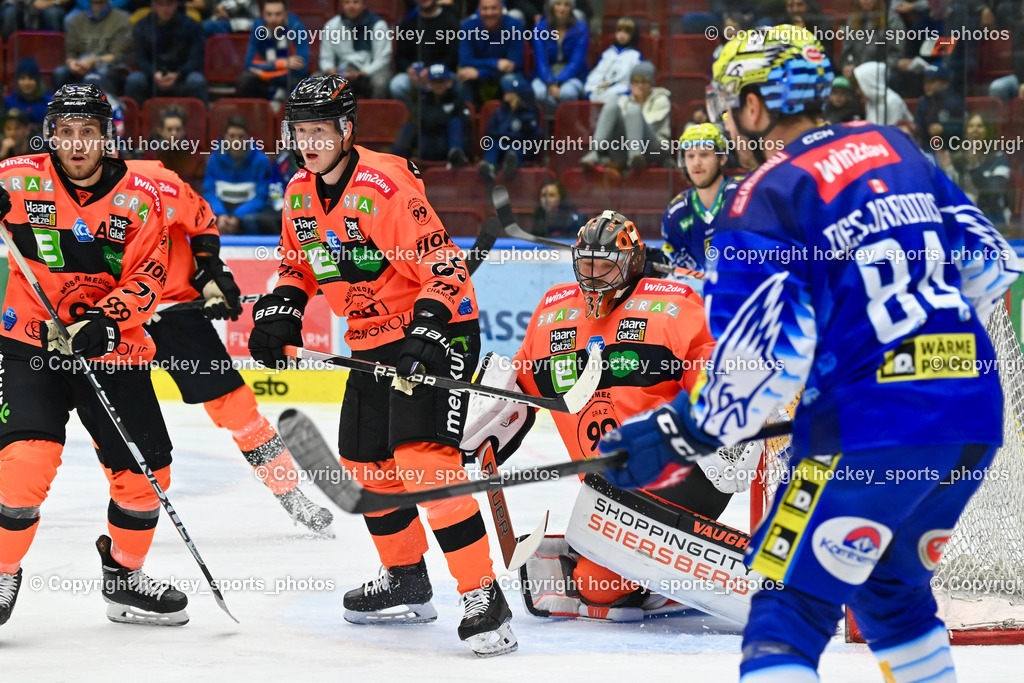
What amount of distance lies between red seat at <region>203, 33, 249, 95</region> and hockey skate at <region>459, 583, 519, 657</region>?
5.26 meters

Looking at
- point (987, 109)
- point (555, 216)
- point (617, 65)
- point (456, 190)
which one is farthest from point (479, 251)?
point (987, 109)

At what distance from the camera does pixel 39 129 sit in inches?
295

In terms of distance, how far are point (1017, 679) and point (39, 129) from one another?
21.1 ft

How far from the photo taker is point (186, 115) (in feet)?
24.4

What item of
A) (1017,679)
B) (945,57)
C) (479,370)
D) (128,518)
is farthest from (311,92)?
(945,57)

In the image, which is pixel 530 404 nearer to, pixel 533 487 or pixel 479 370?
pixel 479 370

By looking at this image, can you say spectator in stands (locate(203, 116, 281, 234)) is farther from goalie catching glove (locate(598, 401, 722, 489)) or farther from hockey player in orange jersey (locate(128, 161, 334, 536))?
goalie catching glove (locate(598, 401, 722, 489))

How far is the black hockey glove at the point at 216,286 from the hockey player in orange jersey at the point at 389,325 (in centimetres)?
65

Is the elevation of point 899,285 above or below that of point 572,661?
above

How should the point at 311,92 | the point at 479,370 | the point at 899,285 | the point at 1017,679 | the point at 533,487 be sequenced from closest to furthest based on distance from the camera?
the point at 899,285
the point at 1017,679
the point at 311,92
the point at 479,370
the point at 533,487

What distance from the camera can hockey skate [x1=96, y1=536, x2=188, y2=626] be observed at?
343 centimetres

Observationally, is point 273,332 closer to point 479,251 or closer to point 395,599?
point 395,599

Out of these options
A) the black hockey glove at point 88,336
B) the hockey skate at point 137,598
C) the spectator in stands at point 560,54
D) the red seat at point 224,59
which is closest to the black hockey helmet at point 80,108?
the black hockey glove at point 88,336

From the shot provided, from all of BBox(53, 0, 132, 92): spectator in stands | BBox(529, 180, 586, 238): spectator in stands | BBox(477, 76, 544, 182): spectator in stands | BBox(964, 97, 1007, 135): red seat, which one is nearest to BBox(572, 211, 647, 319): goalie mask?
BBox(529, 180, 586, 238): spectator in stands
